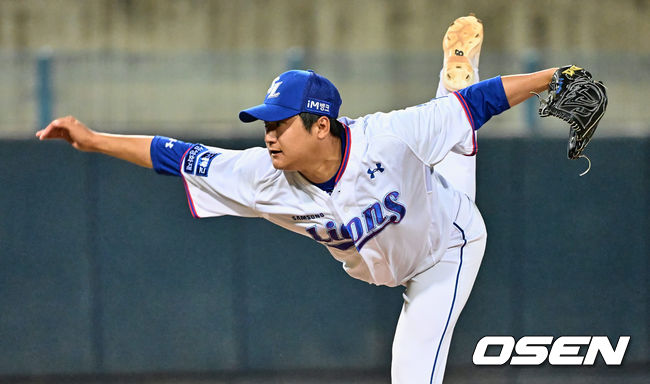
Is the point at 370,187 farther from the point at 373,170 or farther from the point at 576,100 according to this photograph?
A: the point at 576,100

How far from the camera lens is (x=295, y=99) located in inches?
109

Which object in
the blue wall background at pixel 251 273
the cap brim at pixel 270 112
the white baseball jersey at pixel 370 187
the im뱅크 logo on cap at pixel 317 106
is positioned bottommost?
the blue wall background at pixel 251 273

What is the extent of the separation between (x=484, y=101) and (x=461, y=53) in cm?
80

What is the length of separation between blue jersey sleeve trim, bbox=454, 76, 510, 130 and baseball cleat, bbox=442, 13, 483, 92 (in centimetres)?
67

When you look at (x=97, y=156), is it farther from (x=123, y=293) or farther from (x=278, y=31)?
(x=278, y=31)

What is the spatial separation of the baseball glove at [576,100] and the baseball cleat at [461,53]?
2.16ft

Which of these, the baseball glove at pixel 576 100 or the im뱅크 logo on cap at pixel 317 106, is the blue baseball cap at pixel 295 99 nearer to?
the im뱅크 logo on cap at pixel 317 106

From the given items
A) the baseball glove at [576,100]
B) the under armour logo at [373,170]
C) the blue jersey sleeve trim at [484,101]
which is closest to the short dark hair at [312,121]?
the under armour logo at [373,170]

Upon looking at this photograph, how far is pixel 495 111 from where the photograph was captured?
2.87 metres

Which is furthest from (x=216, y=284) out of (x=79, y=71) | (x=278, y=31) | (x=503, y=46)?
(x=503, y=46)

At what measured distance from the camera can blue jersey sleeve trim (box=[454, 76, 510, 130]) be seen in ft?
9.27

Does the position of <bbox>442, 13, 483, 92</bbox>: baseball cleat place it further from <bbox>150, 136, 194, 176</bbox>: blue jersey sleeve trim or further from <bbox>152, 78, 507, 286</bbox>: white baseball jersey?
<bbox>150, 136, 194, 176</bbox>: blue jersey sleeve trim

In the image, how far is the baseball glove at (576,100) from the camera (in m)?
2.85

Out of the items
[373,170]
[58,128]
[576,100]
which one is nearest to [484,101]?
[576,100]
